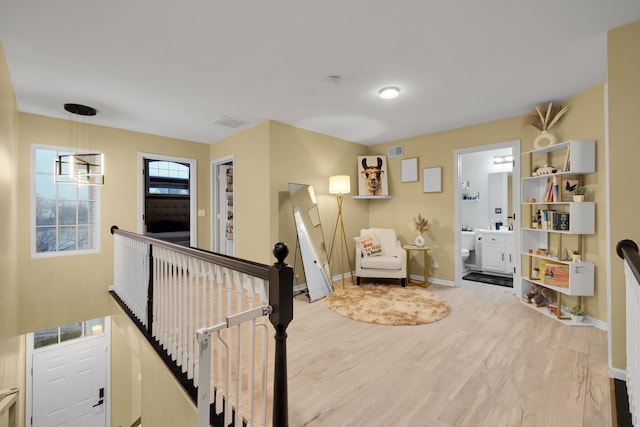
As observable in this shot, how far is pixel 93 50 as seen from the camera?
2.31 m

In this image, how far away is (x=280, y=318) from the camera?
1316mm

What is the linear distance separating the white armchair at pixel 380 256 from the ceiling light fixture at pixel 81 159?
3703 millimetres

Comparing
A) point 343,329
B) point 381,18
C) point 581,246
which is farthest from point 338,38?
point 581,246

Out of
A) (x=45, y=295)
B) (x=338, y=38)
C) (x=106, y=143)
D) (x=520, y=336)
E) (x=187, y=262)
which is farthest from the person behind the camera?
(x=106, y=143)

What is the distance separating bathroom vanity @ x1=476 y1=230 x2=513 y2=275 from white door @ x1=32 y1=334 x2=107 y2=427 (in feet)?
23.5

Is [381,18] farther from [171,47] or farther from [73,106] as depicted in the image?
[73,106]

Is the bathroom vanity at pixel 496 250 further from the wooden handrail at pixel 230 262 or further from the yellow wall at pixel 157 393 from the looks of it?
the yellow wall at pixel 157 393

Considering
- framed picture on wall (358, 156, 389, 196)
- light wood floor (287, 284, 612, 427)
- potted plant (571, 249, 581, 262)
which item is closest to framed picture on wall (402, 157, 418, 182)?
framed picture on wall (358, 156, 389, 196)

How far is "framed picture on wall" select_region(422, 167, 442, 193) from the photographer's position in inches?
186

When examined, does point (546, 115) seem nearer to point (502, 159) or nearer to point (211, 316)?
point (502, 159)

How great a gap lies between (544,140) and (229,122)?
4245mm

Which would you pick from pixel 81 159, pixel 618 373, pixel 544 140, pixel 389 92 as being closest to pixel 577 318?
pixel 618 373

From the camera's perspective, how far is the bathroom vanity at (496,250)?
17.1 feet

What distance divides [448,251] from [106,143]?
224 inches
